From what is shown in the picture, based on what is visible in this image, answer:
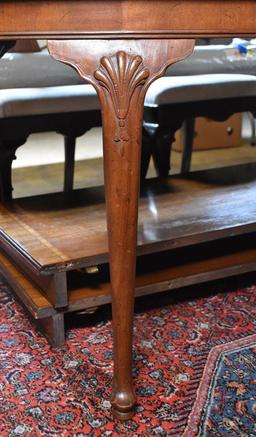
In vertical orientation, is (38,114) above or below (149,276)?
above

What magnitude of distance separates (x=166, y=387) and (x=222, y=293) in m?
0.43

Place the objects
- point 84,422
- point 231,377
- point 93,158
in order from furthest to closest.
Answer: point 93,158 < point 231,377 < point 84,422

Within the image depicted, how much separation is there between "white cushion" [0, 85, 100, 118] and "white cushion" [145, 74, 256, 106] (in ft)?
0.60

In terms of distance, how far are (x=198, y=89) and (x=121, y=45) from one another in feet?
3.22

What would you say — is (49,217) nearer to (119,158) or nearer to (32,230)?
(32,230)

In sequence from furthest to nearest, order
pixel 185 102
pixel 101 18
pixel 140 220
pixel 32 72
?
pixel 32 72 < pixel 185 102 < pixel 140 220 < pixel 101 18

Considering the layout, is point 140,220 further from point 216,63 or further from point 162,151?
point 216,63

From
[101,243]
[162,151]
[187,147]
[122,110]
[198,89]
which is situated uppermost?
[122,110]

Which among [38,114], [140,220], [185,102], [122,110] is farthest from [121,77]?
[185,102]

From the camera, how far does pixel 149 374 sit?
101cm

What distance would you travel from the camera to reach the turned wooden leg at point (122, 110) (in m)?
0.79

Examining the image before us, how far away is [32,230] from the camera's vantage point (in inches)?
50.1

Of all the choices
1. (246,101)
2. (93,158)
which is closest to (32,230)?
(246,101)

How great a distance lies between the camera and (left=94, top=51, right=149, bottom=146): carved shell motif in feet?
2.58
